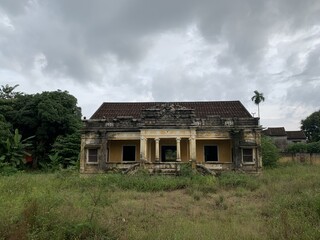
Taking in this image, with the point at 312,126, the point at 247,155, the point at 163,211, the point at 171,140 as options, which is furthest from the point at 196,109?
the point at 312,126

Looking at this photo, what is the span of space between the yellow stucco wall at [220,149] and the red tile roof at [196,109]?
6.17 ft

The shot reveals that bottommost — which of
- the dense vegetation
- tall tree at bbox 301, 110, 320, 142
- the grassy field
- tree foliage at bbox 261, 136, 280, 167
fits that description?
the grassy field

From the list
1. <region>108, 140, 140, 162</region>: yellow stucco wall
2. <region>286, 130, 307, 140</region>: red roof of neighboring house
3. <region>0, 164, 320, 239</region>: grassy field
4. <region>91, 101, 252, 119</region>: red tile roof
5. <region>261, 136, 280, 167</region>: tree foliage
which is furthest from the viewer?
<region>286, 130, 307, 140</region>: red roof of neighboring house

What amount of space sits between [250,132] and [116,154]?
9.34m

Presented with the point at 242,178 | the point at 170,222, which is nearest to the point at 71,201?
the point at 170,222

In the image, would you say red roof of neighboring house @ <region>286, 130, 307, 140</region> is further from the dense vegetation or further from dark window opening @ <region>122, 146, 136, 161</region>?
dark window opening @ <region>122, 146, 136, 161</region>

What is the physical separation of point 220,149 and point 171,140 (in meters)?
3.47

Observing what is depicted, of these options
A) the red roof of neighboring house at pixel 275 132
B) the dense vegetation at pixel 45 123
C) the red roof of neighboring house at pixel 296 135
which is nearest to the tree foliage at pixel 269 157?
the dense vegetation at pixel 45 123

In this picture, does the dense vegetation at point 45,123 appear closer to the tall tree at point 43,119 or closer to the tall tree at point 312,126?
the tall tree at point 43,119

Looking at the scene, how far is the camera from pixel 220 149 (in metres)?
22.5

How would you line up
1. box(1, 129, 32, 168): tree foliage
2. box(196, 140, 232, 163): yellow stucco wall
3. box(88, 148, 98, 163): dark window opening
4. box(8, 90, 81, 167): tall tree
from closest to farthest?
box(88, 148, 98, 163): dark window opening
box(196, 140, 232, 163): yellow stucco wall
box(1, 129, 32, 168): tree foliage
box(8, 90, 81, 167): tall tree

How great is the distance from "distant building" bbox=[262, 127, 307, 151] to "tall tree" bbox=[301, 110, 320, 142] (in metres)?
4.61

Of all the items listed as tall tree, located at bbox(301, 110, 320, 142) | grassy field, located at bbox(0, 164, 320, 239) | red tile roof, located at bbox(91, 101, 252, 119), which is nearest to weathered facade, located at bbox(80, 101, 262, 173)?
red tile roof, located at bbox(91, 101, 252, 119)

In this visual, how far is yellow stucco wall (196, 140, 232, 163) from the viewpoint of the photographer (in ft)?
73.2
